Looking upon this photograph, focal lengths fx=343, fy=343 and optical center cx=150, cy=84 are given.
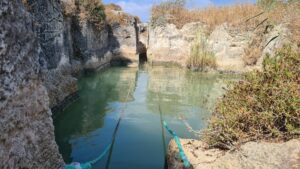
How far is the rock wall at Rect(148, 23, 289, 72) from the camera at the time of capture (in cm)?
1752

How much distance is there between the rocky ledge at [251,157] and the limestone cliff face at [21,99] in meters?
1.86

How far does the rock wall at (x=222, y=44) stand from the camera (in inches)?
690

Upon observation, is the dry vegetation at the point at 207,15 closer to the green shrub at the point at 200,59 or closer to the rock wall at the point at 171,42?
the rock wall at the point at 171,42

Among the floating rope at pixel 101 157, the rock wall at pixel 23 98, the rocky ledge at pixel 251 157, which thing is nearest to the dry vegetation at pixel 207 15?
the floating rope at pixel 101 157

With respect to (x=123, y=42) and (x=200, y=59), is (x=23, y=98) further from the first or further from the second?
(x=123, y=42)

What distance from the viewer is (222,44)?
752 inches

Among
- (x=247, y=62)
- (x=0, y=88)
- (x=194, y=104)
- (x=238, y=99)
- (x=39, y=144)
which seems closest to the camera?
(x=0, y=88)

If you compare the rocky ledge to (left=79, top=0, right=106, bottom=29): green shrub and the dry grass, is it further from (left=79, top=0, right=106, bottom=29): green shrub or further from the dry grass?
the dry grass

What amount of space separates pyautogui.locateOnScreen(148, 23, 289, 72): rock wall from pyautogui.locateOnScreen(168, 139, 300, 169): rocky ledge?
11483mm

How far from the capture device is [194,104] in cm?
1056

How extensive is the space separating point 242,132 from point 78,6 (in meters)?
13.0

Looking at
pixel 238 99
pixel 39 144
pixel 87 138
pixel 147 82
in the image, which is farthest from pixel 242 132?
pixel 147 82

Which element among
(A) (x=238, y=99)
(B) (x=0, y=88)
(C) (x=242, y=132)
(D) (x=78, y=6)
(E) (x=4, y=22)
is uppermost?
(D) (x=78, y=6)

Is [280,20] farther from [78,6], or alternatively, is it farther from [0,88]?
[0,88]
